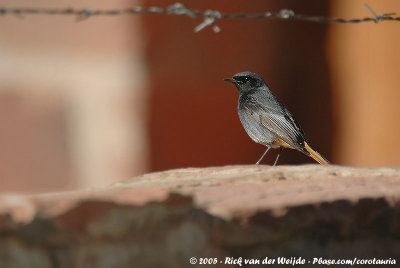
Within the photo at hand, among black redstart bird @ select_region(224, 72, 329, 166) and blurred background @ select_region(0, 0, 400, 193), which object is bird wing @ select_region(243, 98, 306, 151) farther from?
blurred background @ select_region(0, 0, 400, 193)

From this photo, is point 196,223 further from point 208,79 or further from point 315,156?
point 208,79

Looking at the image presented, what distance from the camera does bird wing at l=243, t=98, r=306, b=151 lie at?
21.3 ft

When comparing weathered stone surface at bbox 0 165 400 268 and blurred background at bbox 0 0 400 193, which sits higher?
blurred background at bbox 0 0 400 193

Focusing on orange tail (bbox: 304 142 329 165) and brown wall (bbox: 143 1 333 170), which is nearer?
orange tail (bbox: 304 142 329 165)

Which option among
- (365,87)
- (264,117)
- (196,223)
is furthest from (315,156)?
(196,223)

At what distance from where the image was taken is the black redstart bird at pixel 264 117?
6.54 meters

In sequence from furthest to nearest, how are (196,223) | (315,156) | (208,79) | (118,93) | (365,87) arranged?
(365,87), (208,79), (118,93), (315,156), (196,223)

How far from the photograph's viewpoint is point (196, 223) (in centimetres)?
326

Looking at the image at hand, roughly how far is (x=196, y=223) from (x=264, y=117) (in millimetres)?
3580

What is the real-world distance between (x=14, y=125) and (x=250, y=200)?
14.9 feet

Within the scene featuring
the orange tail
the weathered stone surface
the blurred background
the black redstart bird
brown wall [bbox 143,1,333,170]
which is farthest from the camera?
brown wall [bbox 143,1,333,170]

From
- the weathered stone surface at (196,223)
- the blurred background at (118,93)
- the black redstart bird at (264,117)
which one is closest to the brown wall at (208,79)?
the blurred background at (118,93)

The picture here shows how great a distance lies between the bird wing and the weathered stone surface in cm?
279

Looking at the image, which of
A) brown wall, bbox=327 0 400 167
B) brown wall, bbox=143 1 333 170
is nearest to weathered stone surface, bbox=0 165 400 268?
brown wall, bbox=143 1 333 170
